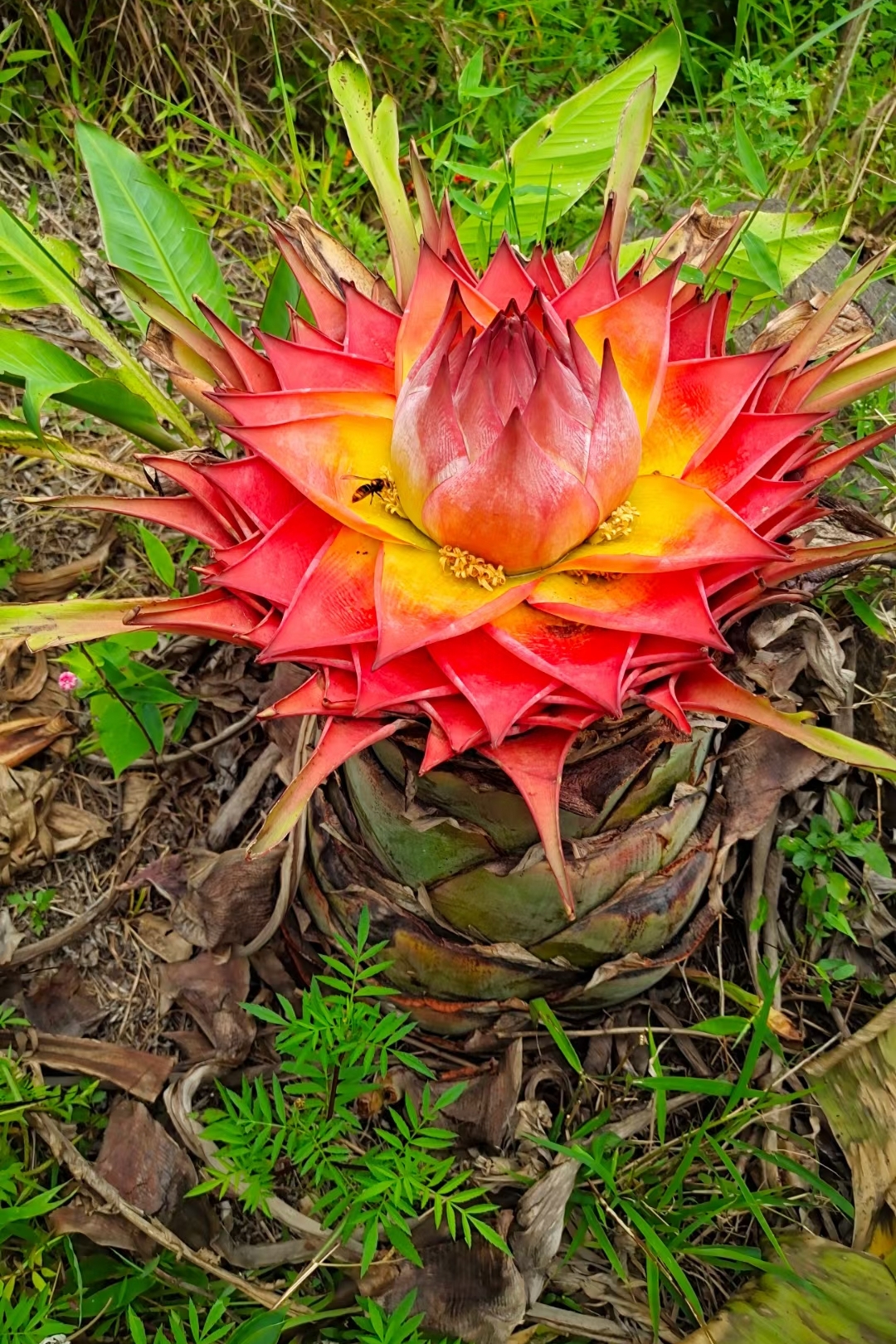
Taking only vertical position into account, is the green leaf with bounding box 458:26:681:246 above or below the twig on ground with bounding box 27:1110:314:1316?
above

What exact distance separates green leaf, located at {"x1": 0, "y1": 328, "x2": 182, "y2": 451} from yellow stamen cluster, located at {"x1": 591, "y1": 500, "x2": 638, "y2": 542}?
33.0 inches

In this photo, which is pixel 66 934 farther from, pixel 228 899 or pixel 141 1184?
pixel 141 1184

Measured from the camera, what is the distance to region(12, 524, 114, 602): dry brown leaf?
1808 millimetres

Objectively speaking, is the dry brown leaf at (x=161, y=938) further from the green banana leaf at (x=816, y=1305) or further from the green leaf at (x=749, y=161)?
the green leaf at (x=749, y=161)

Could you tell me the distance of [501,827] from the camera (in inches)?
40.2

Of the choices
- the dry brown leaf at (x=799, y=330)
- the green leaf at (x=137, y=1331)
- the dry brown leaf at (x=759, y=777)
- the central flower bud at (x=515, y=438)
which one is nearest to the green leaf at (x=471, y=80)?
the dry brown leaf at (x=799, y=330)

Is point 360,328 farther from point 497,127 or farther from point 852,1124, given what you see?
point 497,127

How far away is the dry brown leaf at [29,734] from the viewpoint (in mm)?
1667

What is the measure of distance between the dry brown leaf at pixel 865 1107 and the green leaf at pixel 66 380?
1366 mm

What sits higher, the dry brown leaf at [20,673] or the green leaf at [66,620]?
the green leaf at [66,620]

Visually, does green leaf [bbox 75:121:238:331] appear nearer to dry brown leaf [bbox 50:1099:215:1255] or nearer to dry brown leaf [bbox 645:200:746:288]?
dry brown leaf [bbox 645:200:746:288]

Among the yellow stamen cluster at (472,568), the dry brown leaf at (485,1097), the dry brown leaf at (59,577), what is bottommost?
the dry brown leaf at (485,1097)

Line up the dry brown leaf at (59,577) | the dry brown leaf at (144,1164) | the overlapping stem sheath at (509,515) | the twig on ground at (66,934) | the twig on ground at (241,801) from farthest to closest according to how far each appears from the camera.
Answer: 1. the dry brown leaf at (59,577)
2. the twig on ground at (241,801)
3. the twig on ground at (66,934)
4. the dry brown leaf at (144,1164)
5. the overlapping stem sheath at (509,515)

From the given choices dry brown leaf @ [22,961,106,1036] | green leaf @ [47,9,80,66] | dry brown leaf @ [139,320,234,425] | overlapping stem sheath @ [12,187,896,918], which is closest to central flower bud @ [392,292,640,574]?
overlapping stem sheath @ [12,187,896,918]
